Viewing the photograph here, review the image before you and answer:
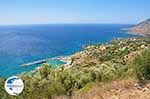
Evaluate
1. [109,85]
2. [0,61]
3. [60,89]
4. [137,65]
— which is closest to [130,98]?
[109,85]

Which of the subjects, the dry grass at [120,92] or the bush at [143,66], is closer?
the dry grass at [120,92]

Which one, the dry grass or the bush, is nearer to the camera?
the dry grass

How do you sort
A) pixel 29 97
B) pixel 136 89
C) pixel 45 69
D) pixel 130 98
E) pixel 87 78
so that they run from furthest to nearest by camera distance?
pixel 45 69
pixel 87 78
pixel 29 97
pixel 136 89
pixel 130 98

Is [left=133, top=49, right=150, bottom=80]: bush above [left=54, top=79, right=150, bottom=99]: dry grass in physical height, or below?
above

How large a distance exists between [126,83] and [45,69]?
11.7 meters

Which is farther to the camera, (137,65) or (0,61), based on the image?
(0,61)

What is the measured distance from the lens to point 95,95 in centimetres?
745

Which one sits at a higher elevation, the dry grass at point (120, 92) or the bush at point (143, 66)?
the bush at point (143, 66)

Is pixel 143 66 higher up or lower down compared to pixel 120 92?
higher up

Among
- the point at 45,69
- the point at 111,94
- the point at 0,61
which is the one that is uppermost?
the point at 111,94

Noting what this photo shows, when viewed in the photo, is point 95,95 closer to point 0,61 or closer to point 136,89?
point 136,89

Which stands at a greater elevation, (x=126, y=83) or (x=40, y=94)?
(x=126, y=83)

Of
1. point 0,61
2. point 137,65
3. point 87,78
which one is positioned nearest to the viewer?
point 137,65

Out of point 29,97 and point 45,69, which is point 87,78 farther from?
point 29,97
